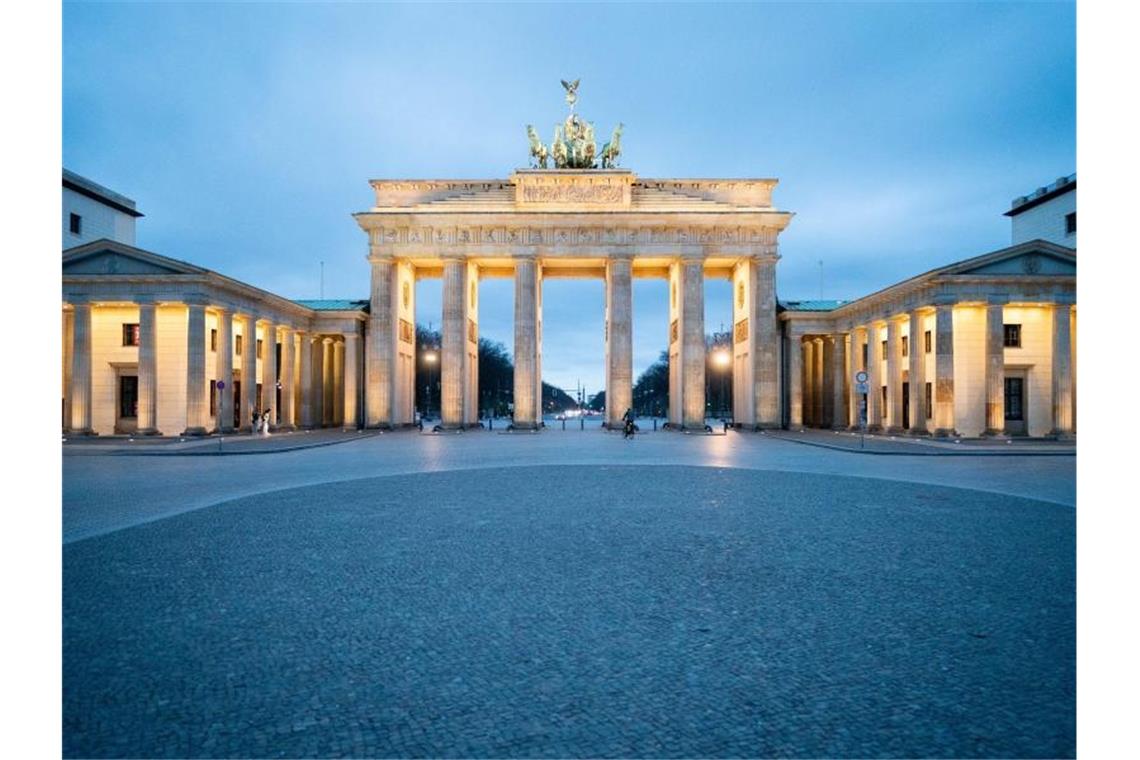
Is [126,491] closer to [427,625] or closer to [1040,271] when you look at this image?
[427,625]

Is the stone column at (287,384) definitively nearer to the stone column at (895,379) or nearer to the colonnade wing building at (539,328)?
the colonnade wing building at (539,328)

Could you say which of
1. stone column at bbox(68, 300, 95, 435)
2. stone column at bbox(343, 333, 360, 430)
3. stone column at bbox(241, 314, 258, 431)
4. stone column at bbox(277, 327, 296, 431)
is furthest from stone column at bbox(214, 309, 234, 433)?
stone column at bbox(343, 333, 360, 430)

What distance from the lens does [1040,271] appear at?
114 feet

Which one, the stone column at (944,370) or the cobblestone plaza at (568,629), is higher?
the stone column at (944,370)

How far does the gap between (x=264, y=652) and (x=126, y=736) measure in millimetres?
1212

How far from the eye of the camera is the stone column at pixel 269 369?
44.0 metres

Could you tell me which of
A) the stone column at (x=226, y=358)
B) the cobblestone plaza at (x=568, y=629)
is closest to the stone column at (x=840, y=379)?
the cobblestone plaza at (x=568, y=629)

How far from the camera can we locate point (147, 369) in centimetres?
3619

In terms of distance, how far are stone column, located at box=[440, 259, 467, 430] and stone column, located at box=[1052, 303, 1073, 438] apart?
3620 cm

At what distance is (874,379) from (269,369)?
4128cm

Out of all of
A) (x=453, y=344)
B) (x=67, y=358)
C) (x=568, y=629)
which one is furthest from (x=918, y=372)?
(x=67, y=358)

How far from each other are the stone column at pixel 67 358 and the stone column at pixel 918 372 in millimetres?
48102

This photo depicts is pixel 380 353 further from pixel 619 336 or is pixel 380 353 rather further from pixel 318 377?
pixel 619 336

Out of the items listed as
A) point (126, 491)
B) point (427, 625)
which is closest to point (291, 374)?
point (126, 491)
